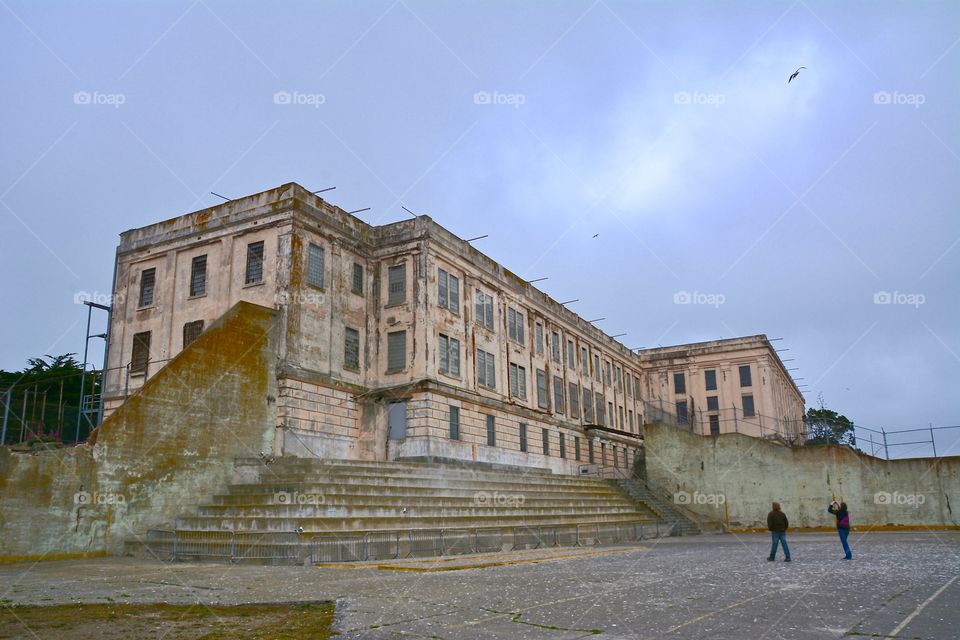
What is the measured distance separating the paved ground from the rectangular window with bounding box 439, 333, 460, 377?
1792 cm

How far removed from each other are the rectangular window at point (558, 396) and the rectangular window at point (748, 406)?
2293 centimetres

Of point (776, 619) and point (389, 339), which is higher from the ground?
point (389, 339)

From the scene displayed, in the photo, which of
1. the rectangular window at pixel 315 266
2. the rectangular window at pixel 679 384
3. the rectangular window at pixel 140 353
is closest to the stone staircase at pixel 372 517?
the rectangular window at pixel 315 266

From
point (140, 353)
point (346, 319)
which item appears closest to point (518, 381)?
point (346, 319)

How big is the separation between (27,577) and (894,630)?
14078 millimetres

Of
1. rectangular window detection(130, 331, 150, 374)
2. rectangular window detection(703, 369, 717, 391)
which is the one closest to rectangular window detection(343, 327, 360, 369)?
rectangular window detection(130, 331, 150, 374)

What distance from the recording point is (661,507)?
3522cm

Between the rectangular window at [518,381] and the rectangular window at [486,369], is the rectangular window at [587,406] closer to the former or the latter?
the rectangular window at [518,381]

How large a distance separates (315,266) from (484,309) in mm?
10759

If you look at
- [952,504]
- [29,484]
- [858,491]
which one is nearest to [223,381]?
[29,484]

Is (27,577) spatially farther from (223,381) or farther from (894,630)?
(894,630)

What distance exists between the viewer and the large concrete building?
3008cm

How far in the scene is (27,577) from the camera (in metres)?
13.6

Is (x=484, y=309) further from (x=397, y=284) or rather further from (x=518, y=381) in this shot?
(x=397, y=284)
